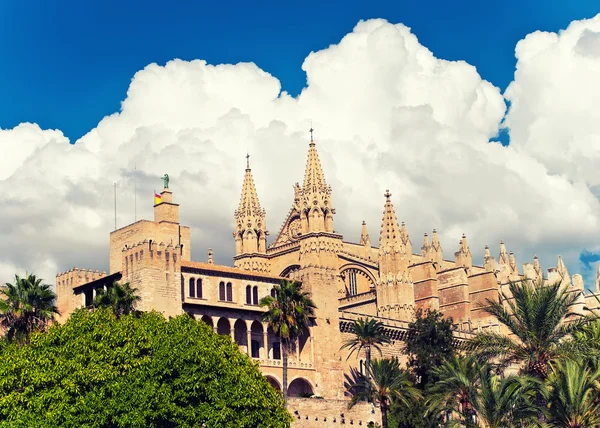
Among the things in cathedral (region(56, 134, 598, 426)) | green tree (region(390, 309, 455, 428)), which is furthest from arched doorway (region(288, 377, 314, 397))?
green tree (region(390, 309, 455, 428))

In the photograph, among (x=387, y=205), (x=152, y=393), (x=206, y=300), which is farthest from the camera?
(x=387, y=205)

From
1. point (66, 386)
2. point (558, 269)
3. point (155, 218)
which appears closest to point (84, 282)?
point (155, 218)

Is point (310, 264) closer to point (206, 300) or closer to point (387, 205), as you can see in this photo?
point (206, 300)

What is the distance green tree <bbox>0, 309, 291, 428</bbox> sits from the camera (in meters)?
45.8

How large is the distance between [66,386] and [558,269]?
275ft

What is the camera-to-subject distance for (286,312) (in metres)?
66.7

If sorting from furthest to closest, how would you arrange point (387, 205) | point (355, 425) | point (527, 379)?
point (387, 205) < point (355, 425) < point (527, 379)

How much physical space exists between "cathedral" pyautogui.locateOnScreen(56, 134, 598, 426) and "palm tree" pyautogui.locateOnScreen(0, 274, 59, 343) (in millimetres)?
8113

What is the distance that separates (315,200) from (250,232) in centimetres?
921

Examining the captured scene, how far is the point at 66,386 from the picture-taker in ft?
152

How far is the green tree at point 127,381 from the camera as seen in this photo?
45812mm

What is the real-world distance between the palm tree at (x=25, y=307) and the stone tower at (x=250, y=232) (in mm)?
34145

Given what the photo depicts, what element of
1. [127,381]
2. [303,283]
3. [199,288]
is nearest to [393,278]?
[303,283]

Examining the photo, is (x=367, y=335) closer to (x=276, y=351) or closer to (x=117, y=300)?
(x=276, y=351)
